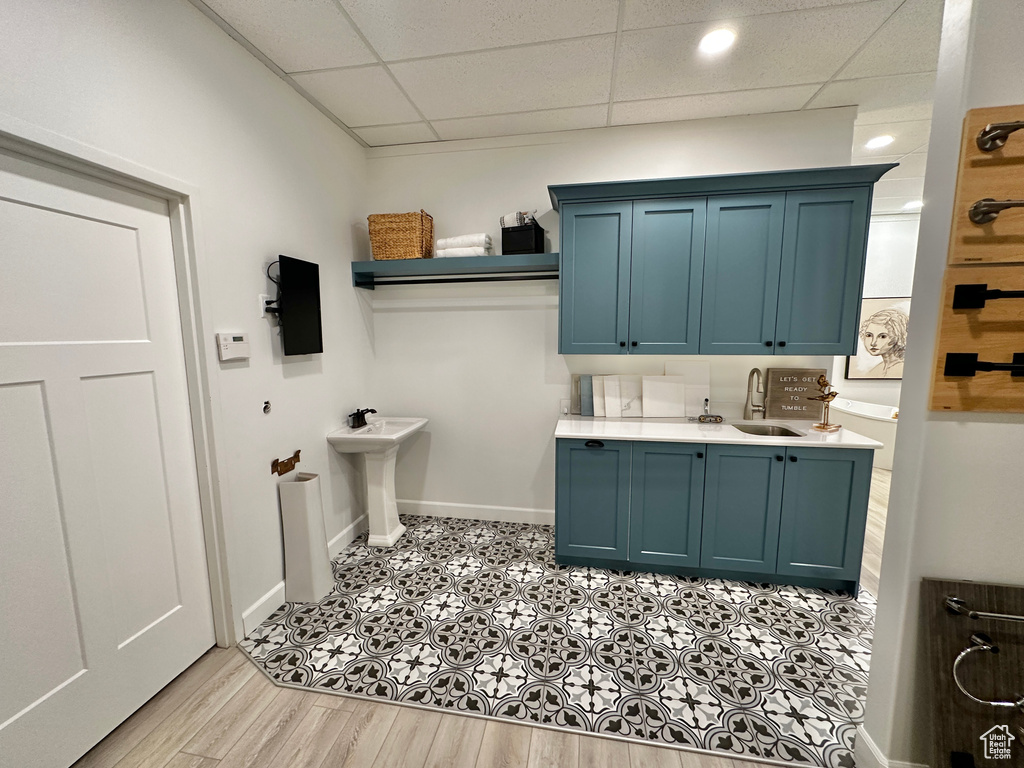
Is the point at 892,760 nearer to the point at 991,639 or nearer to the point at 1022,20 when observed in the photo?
the point at 991,639

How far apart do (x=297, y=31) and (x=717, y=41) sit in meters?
1.97

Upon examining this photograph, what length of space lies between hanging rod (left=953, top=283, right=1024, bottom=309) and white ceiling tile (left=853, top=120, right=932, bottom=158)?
2290 millimetres

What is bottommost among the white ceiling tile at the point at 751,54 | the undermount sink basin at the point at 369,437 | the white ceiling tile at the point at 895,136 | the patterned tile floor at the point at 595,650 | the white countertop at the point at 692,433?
the patterned tile floor at the point at 595,650

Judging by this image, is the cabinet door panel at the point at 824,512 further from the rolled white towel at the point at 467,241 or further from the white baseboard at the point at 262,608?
the white baseboard at the point at 262,608

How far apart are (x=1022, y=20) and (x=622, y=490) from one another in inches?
87.8

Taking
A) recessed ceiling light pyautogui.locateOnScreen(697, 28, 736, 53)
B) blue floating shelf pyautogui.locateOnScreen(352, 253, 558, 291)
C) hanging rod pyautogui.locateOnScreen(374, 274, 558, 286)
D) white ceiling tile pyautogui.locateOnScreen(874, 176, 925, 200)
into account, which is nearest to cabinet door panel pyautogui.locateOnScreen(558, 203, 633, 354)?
blue floating shelf pyautogui.locateOnScreen(352, 253, 558, 291)

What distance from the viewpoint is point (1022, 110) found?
1.07m

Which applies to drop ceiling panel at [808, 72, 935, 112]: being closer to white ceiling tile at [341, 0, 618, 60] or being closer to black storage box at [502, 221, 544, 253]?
white ceiling tile at [341, 0, 618, 60]

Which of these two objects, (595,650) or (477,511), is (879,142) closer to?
(595,650)

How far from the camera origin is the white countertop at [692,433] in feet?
7.41

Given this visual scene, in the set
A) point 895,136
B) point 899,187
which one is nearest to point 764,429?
point 895,136

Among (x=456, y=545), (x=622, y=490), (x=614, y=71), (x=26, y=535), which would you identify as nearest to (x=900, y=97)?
(x=614, y=71)

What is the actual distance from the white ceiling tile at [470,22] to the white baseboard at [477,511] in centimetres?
293

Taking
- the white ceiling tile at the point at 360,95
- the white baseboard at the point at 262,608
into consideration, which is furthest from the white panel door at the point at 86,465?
the white ceiling tile at the point at 360,95
